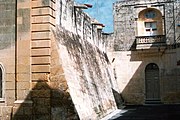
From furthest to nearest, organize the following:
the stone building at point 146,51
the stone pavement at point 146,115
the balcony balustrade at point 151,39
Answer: the balcony balustrade at point 151,39, the stone building at point 146,51, the stone pavement at point 146,115

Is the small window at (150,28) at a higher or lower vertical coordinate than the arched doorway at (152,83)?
higher

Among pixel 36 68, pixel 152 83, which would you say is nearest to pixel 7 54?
pixel 36 68

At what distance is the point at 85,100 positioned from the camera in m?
12.6

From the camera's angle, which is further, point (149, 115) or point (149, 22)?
point (149, 22)

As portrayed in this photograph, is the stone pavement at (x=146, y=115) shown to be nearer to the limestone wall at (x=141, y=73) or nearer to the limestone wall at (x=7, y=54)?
the limestone wall at (x=7, y=54)

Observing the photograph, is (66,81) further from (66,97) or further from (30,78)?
(30,78)

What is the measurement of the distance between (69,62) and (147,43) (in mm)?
12163

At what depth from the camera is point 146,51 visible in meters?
23.5

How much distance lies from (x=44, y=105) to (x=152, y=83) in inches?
564

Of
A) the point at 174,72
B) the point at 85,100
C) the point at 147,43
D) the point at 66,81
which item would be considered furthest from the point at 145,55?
the point at 66,81

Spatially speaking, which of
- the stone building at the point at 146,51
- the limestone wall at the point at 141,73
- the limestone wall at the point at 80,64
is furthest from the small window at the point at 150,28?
the limestone wall at the point at 80,64

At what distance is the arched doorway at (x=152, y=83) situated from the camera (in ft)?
78.7

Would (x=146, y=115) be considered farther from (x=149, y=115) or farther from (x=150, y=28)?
(x=150, y=28)

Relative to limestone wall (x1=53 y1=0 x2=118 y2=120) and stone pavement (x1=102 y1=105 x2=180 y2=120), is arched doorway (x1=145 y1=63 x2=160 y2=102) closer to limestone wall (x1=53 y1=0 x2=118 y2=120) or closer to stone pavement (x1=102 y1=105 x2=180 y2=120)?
limestone wall (x1=53 y1=0 x2=118 y2=120)
